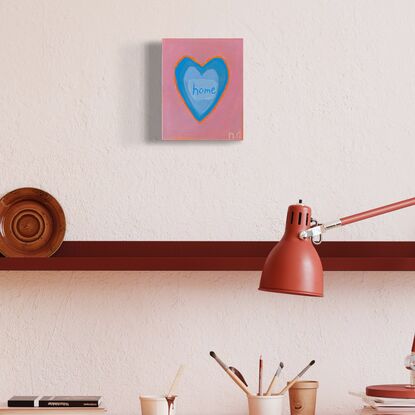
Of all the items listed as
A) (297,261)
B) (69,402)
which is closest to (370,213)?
(297,261)

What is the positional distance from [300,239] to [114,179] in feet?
2.27

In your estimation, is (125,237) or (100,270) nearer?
(100,270)

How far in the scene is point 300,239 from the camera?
181 centimetres

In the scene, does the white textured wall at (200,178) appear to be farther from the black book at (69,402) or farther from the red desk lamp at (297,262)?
the red desk lamp at (297,262)

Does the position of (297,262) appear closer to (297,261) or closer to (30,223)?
(297,261)

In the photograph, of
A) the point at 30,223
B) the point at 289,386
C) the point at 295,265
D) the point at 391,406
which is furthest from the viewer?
the point at 30,223

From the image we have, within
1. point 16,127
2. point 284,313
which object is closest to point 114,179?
point 16,127

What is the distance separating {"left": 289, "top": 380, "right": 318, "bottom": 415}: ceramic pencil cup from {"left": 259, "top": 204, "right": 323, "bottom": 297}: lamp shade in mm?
409

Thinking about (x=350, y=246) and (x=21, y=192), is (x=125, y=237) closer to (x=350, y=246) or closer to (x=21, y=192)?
(x=21, y=192)

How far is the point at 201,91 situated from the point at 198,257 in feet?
1.59

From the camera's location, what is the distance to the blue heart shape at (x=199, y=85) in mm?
2285

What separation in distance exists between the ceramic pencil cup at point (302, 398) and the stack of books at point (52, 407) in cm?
48

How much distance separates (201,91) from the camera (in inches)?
90.1

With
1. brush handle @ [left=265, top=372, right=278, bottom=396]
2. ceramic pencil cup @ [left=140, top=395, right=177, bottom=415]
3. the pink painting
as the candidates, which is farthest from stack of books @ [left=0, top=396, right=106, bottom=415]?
the pink painting
